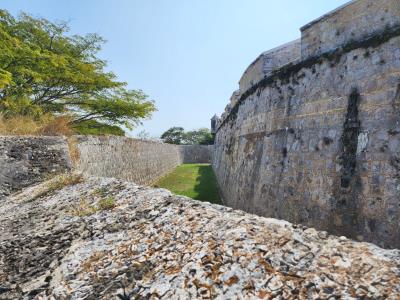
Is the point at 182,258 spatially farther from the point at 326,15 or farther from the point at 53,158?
the point at 326,15

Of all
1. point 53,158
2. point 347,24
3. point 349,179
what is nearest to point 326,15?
point 347,24

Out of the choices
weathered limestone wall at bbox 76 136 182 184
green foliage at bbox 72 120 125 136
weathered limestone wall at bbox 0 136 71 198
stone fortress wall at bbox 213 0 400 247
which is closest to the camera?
stone fortress wall at bbox 213 0 400 247

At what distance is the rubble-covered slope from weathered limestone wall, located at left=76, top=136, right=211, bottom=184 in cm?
437

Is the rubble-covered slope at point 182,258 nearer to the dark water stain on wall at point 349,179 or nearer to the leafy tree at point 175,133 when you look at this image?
the dark water stain on wall at point 349,179

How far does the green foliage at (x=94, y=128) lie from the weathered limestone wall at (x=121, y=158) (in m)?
1.44

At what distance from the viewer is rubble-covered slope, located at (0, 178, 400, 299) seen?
1.94m

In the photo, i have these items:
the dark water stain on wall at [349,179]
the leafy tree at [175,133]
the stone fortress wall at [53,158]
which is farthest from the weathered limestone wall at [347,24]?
the leafy tree at [175,133]

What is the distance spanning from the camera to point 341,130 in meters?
5.44

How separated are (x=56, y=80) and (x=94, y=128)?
2.63 meters

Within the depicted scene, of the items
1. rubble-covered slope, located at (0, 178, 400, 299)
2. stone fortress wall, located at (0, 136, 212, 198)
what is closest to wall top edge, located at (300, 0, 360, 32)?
rubble-covered slope, located at (0, 178, 400, 299)

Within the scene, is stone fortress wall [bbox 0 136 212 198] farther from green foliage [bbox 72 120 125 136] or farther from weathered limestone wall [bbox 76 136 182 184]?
green foliage [bbox 72 120 125 136]

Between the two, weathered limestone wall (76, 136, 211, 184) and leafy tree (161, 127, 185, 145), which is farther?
leafy tree (161, 127, 185, 145)

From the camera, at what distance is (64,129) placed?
8.91 meters

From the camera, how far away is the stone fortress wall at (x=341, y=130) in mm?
4668
